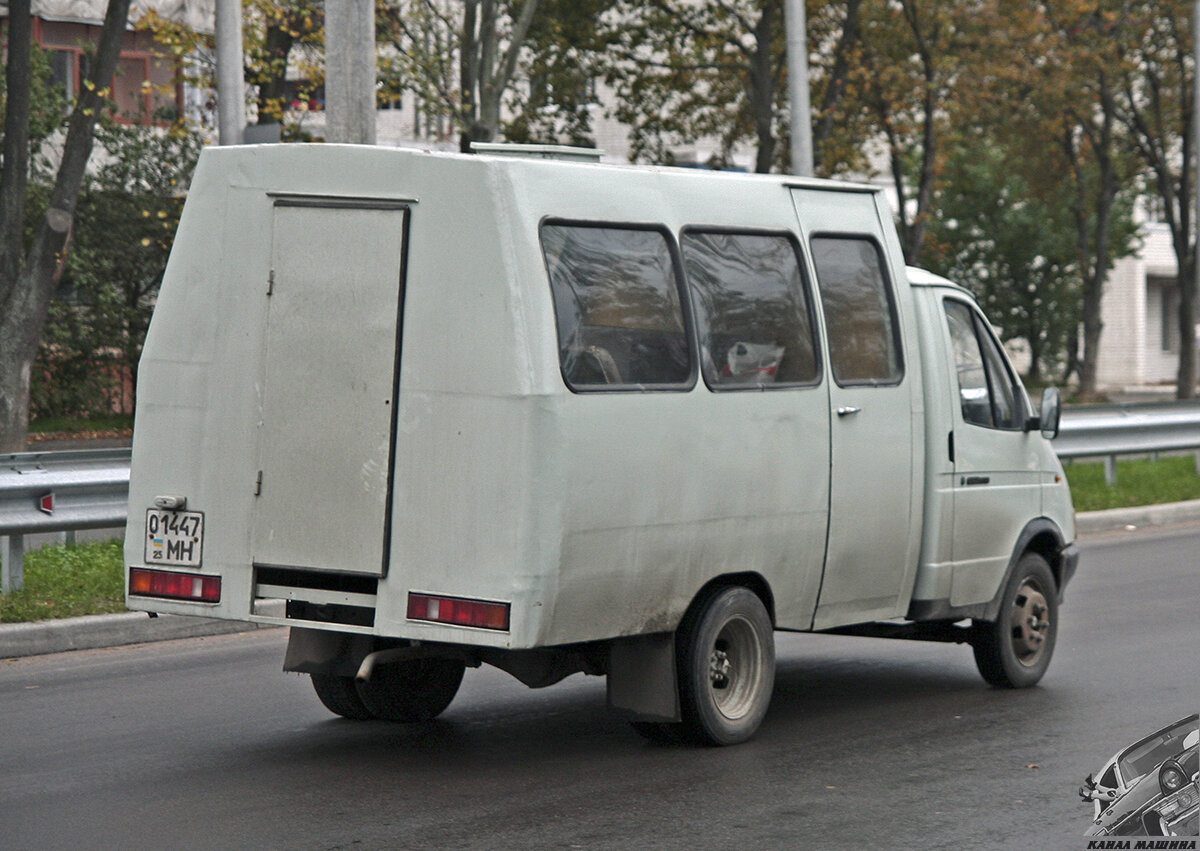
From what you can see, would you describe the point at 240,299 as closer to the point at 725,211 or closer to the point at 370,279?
the point at 370,279

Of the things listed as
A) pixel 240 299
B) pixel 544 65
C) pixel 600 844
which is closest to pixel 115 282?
pixel 544 65

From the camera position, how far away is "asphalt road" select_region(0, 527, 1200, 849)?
19.9ft

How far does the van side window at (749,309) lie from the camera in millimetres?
7410

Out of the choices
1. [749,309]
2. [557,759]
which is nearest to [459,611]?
[557,759]

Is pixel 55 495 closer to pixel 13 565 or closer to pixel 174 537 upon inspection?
pixel 13 565

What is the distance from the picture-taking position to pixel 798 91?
19.8 metres

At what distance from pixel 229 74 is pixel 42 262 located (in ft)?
13.5

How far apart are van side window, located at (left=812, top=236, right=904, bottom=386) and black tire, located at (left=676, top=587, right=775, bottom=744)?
1.22 meters

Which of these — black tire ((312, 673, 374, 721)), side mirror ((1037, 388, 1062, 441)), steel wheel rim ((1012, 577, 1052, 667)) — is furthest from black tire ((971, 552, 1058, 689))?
black tire ((312, 673, 374, 721))

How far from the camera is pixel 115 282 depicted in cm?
2972

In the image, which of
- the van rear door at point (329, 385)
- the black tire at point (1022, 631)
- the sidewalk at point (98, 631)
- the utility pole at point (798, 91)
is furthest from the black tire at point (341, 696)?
the utility pole at point (798, 91)

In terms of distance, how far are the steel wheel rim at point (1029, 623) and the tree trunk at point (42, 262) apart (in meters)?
11.9

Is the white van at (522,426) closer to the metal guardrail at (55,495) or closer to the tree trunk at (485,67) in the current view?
the metal guardrail at (55,495)

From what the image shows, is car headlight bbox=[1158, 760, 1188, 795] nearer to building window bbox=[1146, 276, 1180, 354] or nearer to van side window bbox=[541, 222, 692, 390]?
van side window bbox=[541, 222, 692, 390]
